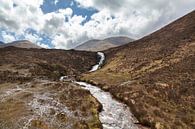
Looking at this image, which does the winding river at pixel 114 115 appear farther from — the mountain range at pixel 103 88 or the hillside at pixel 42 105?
the hillside at pixel 42 105

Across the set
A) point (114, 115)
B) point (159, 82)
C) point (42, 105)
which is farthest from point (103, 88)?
point (42, 105)

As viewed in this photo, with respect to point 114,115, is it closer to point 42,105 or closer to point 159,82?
point 42,105

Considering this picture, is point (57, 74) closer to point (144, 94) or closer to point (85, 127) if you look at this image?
point (144, 94)

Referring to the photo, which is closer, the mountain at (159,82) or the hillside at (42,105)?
the hillside at (42,105)

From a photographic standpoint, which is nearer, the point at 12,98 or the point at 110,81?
the point at 12,98

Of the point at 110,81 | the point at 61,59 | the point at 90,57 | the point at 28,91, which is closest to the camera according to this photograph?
the point at 28,91

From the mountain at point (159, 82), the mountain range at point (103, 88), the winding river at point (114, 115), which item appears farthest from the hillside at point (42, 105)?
the mountain at point (159, 82)

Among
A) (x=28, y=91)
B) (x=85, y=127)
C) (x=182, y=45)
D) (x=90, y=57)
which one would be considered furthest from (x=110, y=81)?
(x=90, y=57)

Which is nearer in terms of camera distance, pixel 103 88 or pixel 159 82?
pixel 159 82
